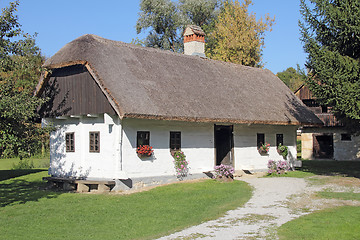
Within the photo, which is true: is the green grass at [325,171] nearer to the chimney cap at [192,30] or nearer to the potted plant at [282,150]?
the potted plant at [282,150]

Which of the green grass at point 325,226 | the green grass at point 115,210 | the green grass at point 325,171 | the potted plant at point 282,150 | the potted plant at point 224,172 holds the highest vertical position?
the potted plant at point 282,150

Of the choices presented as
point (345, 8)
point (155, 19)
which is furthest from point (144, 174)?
point (155, 19)

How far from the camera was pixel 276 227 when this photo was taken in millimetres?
9992

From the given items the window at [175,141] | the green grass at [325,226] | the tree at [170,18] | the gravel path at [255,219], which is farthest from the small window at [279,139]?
the tree at [170,18]

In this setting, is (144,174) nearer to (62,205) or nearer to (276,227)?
(62,205)

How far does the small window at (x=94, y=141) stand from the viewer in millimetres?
17844

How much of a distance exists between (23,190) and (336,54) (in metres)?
14.2

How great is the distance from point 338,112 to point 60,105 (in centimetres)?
1207

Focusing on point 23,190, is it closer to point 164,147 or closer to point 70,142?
point 70,142

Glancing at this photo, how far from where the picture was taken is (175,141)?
18828 millimetres

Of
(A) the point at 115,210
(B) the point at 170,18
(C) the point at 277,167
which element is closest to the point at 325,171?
(C) the point at 277,167

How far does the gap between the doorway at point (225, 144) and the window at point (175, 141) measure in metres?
2.39

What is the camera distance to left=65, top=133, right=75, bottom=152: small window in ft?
62.7

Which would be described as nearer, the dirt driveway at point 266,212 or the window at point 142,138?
the dirt driveway at point 266,212
